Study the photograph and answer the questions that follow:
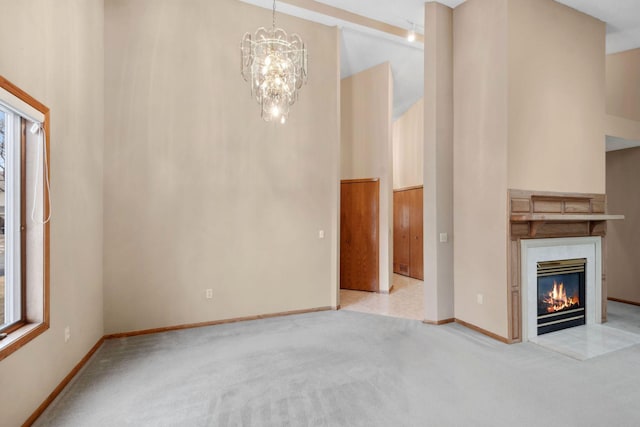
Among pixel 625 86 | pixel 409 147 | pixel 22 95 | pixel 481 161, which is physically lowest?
pixel 481 161

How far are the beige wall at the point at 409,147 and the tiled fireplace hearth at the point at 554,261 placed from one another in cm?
329

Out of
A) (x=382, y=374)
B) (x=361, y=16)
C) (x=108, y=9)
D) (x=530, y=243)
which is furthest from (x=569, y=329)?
(x=108, y=9)

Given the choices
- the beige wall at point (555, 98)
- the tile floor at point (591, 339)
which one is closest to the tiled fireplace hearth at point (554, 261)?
the tile floor at point (591, 339)

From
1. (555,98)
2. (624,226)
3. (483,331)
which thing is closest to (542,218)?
(483,331)

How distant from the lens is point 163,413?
2.24 m

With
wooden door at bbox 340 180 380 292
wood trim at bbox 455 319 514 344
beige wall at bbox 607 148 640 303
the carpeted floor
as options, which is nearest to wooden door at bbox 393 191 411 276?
wooden door at bbox 340 180 380 292

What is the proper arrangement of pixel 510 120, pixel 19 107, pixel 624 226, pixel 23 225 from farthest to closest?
pixel 624 226 < pixel 510 120 < pixel 23 225 < pixel 19 107

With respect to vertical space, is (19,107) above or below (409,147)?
below

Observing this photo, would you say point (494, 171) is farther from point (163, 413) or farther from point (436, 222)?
point (163, 413)

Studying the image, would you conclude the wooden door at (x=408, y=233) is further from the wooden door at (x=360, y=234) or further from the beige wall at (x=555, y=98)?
the beige wall at (x=555, y=98)

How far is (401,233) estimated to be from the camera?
7793 millimetres

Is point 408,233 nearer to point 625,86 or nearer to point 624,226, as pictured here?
point 624,226

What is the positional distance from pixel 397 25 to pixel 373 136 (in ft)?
6.04

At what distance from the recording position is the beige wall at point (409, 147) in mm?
7262
